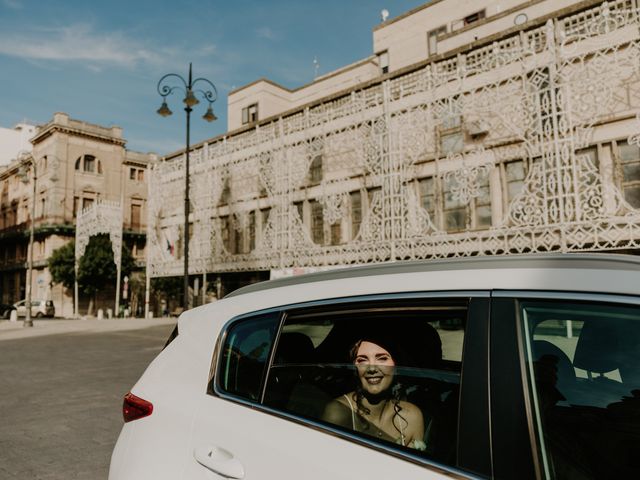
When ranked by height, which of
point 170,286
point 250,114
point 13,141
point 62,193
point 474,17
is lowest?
point 170,286

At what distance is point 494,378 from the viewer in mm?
1414

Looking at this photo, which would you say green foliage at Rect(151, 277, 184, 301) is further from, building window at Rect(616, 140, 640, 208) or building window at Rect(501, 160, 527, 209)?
building window at Rect(616, 140, 640, 208)

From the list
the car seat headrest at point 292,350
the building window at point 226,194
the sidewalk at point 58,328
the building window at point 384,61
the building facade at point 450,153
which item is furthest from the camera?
the building window at point 226,194

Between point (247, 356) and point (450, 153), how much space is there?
19.3 meters

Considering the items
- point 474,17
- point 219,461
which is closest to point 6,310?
point 474,17

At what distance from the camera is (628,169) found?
1678cm

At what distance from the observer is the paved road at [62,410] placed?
451cm

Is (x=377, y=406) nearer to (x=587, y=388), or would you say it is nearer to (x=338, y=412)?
(x=338, y=412)

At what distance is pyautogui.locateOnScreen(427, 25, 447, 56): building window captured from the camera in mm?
25706

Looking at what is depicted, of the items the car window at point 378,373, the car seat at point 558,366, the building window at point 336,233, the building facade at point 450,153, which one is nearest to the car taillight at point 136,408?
the car window at point 378,373

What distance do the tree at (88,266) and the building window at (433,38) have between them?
113 feet

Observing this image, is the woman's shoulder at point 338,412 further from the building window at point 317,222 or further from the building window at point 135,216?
the building window at point 135,216

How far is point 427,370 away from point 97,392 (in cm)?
756

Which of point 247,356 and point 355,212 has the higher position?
point 355,212
